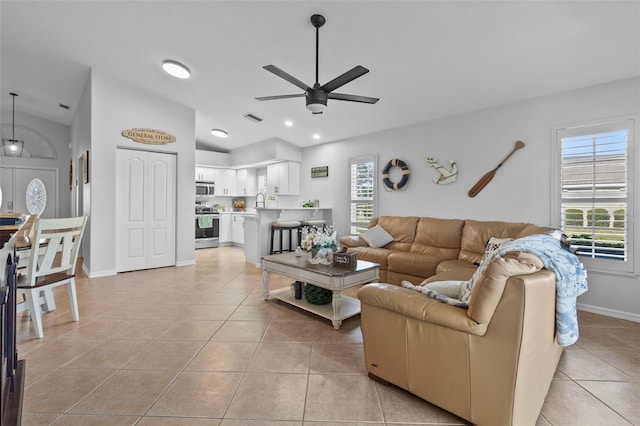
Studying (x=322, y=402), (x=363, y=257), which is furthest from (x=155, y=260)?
(x=322, y=402)

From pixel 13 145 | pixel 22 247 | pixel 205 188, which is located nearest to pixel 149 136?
pixel 205 188

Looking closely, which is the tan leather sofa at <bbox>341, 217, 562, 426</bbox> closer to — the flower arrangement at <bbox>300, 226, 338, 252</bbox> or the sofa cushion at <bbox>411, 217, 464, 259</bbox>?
the flower arrangement at <bbox>300, 226, 338, 252</bbox>

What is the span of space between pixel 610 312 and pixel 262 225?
4.90 m

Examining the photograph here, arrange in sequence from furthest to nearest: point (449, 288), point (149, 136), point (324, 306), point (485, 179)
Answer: point (149, 136) → point (485, 179) → point (324, 306) → point (449, 288)

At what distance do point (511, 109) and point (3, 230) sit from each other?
5.78m

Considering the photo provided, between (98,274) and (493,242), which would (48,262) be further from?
(493,242)

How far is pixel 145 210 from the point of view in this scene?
17.2ft

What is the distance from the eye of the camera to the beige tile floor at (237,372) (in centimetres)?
169

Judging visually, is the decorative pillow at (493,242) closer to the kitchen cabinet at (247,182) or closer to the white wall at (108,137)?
the white wall at (108,137)

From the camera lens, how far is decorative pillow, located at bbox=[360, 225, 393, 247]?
4.78 meters

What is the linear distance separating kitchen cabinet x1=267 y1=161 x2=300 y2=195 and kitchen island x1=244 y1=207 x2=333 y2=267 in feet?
3.25

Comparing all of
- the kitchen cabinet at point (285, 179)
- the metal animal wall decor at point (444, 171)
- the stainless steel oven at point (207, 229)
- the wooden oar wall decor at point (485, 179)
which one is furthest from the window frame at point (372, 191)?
the stainless steel oven at point (207, 229)

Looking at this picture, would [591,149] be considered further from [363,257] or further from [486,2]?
[363,257]

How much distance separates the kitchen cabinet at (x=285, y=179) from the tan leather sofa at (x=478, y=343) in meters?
5.29
